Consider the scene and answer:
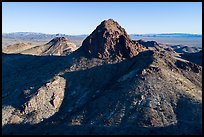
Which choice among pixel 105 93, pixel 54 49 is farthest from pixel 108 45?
pixel 54 49

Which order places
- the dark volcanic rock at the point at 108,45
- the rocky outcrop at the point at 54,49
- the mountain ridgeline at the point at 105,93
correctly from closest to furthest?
the mountain ridgeline at the point at 105,93
the dark volcanic rock at the point at 108,45
the rocky outcrop at the point at 54,49

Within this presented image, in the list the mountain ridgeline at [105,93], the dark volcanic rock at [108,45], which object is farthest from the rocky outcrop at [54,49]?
the dark volcanic rock at [108,45]

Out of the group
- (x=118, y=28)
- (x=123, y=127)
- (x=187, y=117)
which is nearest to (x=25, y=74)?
(x=118, y=28)

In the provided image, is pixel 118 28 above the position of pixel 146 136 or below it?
above

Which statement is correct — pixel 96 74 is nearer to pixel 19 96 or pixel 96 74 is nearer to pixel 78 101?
pixel 78 101

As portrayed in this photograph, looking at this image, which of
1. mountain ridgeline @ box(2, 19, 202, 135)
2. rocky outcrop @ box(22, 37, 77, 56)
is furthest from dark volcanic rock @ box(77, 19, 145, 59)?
rocky outcrop @ box(22, 37, 77, 56)

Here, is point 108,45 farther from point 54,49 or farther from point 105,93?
point 54,49

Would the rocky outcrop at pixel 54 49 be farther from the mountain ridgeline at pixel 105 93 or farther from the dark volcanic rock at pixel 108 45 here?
the dark volcanic rock at pixel 108 45

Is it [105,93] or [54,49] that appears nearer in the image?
[105,93]

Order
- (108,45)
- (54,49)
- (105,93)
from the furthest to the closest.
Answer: (54,49)
(108,45)
(105,93)
